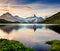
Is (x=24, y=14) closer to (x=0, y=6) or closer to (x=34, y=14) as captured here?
(x=34, y=14)

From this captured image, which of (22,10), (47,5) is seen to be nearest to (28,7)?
(22,10)

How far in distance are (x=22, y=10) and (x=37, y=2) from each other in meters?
3.82

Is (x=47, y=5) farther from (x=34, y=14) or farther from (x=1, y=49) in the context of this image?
(x=1, y=49)

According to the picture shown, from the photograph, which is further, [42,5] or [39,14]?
[42,5]

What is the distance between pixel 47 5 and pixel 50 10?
1.57m

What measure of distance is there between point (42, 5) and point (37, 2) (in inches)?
60.9

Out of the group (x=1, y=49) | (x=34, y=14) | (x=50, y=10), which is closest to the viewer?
(x=1, y=49)

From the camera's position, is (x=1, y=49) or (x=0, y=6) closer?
(x=1, y=49)

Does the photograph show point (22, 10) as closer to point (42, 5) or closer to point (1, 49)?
point (42, 5)

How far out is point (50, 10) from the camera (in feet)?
160

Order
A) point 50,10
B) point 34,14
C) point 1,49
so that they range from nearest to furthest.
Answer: point 1,49, point 34,14, point 50,10

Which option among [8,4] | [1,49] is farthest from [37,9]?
[1,49]

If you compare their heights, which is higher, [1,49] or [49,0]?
[49,0]

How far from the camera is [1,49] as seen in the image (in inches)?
942
